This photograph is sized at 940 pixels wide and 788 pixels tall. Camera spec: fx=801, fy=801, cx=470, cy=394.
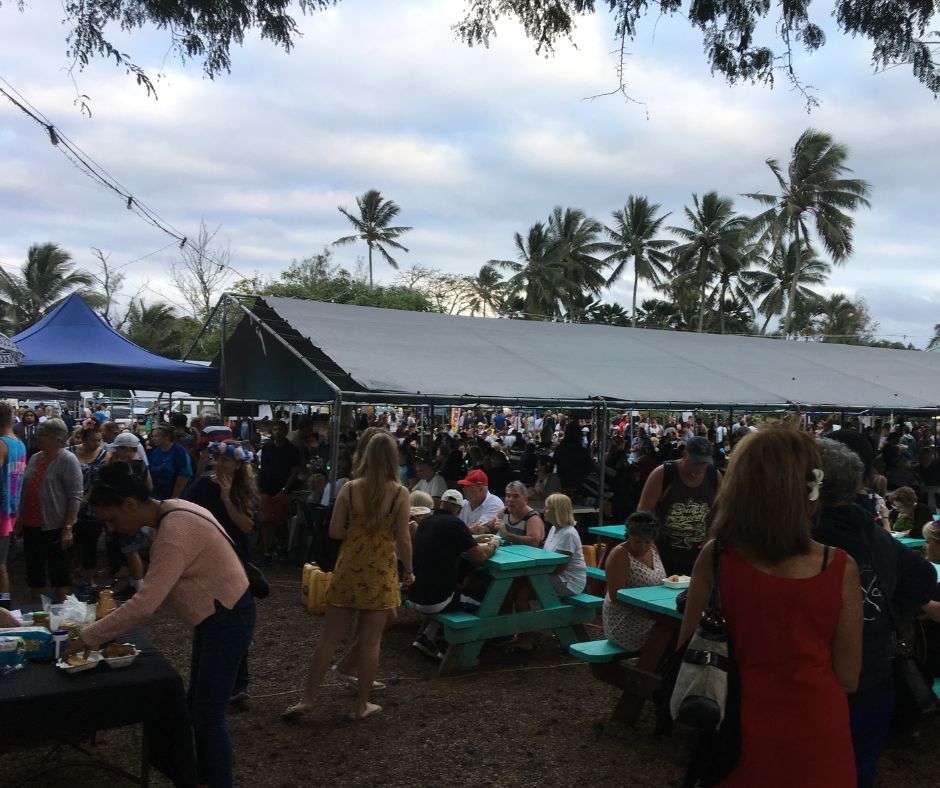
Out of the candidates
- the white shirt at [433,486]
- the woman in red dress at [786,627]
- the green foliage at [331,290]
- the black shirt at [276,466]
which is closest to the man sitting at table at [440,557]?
the woman in red dress at [786,627]

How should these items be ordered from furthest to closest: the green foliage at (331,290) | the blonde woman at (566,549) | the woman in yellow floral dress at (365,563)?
the green foliage at (331,290) < the blonde woman at (566,549) < the woman in yellow floral dress at (365,563)

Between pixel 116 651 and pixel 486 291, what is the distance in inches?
2017

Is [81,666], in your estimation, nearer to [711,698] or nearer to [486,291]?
[711,698]

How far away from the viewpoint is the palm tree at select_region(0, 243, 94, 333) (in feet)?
138

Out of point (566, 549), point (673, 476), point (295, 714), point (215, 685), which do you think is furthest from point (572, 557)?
point (215, 685)

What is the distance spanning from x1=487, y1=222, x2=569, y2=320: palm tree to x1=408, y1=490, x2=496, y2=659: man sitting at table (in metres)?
41.8

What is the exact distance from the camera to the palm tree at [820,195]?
37656 millimetres

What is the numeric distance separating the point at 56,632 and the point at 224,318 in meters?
7.56

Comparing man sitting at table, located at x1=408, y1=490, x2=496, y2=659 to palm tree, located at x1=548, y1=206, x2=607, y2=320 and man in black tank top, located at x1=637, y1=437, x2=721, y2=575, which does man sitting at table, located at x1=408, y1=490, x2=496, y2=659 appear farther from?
palm tree, located at x1=548, y1=206, x2=607, y2=320

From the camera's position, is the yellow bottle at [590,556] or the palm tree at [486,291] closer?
the yellow bottle at [590,556]

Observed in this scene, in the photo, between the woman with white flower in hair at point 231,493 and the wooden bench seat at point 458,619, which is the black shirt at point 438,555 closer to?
the wooden bench seat at point 458,619

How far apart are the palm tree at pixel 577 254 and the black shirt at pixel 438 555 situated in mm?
43289

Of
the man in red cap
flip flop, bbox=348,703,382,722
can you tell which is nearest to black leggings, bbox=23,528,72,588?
flip flop, bbox=348,703,382,722

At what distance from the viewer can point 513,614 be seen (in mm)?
5203
